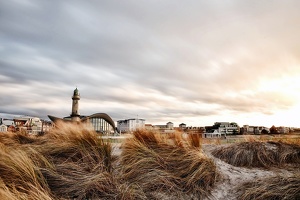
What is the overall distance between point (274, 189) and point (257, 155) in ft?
8.00

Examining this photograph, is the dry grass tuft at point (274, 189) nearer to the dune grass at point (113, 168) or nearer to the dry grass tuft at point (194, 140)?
the dune grass at point (113, 168)

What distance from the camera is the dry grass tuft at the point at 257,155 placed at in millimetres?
6422

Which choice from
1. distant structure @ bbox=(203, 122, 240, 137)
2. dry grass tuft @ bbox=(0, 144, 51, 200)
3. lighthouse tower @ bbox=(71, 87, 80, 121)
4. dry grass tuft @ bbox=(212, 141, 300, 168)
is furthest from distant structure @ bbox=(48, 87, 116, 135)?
dry grass tuft @ bbox=(0, 144, 51, 200)

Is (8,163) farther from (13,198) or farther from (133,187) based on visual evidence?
(133,187)

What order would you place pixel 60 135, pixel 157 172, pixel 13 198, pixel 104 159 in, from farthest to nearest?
pixel 60 135 → pixel 104 159 → pixel 157 172 → pixel 13 198

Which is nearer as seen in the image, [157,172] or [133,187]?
[133,187]

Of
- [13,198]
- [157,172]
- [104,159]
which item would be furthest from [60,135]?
[13,198]

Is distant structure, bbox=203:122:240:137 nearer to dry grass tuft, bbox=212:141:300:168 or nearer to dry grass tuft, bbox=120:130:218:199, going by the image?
dry grass tuft, bbox=212:141:300:168

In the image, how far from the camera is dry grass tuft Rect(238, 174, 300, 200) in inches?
161

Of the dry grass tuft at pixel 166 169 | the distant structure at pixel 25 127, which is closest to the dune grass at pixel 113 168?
the dry grass tuft at pixel 166 169

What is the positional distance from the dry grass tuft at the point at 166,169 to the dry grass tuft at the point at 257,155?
1539mm

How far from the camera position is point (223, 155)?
6.71 meters

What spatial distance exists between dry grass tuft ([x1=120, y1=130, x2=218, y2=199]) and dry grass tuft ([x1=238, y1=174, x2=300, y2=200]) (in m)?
0.66

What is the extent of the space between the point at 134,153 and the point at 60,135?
2.49 m
